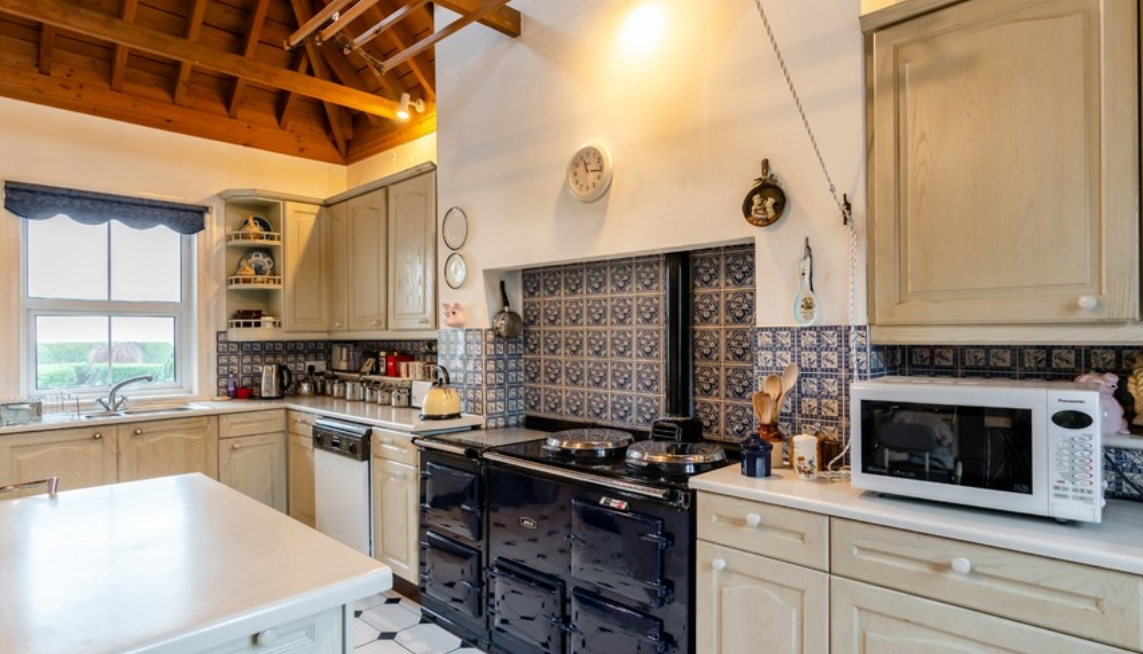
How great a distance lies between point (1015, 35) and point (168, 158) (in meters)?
4.88

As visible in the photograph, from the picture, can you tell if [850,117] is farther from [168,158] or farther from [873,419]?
[168,158]

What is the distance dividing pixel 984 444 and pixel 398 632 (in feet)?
8.55

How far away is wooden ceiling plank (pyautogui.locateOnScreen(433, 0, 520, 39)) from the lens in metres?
2.93

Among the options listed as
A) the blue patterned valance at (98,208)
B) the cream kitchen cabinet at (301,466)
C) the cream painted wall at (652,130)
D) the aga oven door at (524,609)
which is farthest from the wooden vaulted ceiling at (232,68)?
the aga oven door at (524,609)

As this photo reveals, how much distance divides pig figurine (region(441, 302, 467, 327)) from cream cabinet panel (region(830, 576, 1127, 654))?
7.68 feet

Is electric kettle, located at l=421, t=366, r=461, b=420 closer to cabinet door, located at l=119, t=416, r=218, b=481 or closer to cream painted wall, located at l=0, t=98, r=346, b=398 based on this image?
cabinet door, located at l=119, t=416, r=218, b=481

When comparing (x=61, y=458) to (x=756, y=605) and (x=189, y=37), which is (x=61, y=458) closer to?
(x=189, y=37)

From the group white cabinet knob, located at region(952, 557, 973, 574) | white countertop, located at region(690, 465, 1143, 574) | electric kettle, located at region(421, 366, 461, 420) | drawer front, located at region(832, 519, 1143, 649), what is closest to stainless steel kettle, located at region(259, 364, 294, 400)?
electric kettle, located at region(421, 366, 461, 420)

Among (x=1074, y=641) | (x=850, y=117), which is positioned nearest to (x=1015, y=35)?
(x=850, y=117)

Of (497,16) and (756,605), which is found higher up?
(497,16)

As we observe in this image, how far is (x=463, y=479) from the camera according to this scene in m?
2.80

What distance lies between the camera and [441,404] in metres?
3.32

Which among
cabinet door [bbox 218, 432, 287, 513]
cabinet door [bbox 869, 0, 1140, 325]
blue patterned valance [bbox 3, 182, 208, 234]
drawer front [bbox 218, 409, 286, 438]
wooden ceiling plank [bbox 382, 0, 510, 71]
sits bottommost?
cabinet door [bbox 218, 432, 287, 513]

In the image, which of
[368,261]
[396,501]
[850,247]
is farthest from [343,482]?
[850,247]
